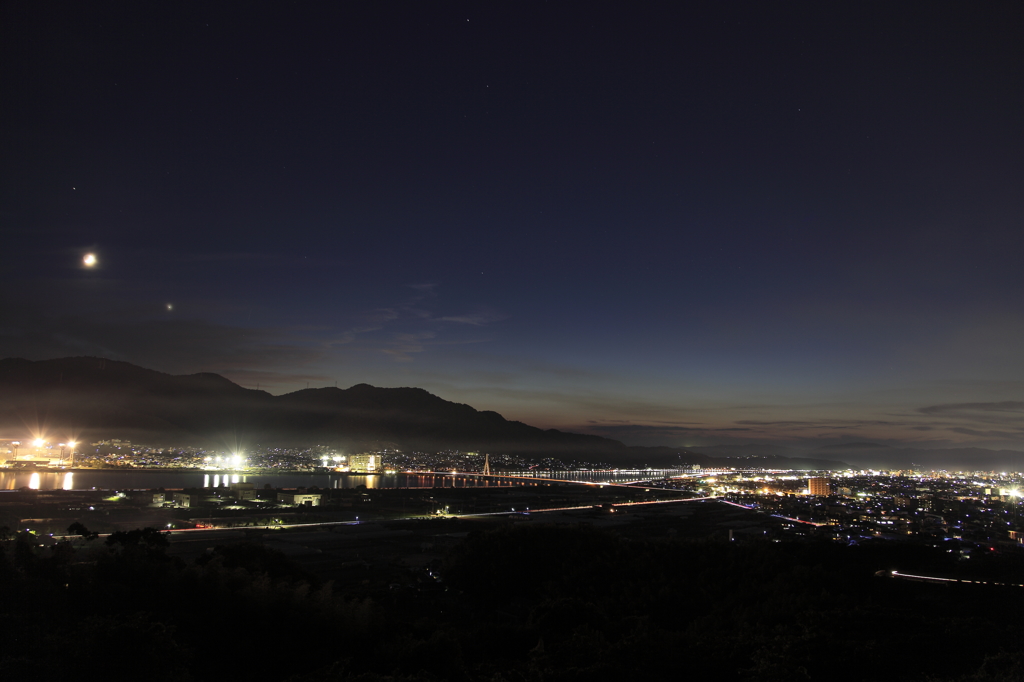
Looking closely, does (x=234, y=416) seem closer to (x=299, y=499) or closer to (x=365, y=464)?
(x=365, y=464)

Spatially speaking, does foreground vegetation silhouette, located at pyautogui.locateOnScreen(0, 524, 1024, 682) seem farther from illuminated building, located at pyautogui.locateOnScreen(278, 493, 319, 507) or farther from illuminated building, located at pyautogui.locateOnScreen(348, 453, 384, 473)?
illuminated building, located at pyautogui.locateOnScreen(348, 453, 384, 473)

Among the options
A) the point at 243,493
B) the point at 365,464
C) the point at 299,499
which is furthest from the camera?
the point at 365,464

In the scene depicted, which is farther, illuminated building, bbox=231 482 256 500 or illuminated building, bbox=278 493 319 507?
illuminated building, bbox=231 482 256 500

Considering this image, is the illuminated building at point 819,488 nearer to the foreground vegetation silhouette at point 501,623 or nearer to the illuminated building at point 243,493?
the foreground vegetation silhouette at point 501,623

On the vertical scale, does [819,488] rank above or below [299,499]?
below

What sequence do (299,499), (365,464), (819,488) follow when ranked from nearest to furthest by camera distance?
(299,499)
(819,488)
(365,464)

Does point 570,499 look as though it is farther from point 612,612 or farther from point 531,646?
point 531,646

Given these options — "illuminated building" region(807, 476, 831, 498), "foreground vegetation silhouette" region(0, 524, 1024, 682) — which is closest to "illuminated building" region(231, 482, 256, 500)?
"foreground vegetation silhouette" region(0, 524, 1024, 682)

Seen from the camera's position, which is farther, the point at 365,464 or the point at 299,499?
the point at 365,464

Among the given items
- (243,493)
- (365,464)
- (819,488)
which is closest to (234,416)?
(365,464)
